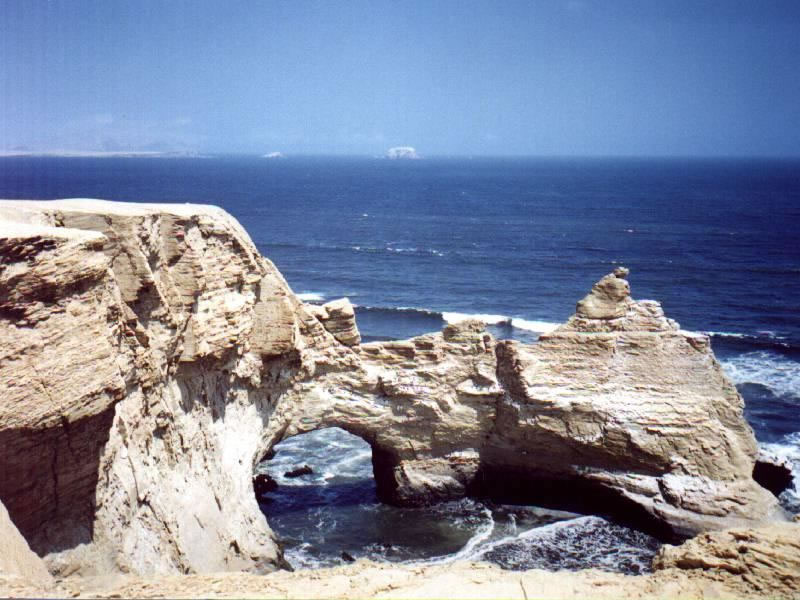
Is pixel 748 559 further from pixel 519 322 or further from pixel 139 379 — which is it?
pixel 519 322

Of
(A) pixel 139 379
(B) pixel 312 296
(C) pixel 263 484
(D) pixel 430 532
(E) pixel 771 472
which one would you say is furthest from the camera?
(B) pixel 312 296

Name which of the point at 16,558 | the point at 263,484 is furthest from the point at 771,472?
the point at 16,558

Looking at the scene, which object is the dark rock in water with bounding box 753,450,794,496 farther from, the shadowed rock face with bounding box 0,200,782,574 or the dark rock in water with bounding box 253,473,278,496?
the dark rock in water with bounding box 253,473,278,496

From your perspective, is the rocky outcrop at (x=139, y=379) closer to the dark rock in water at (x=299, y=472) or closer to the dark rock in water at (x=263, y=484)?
the dark rock in water at (x=263, y=484)

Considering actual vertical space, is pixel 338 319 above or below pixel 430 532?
above

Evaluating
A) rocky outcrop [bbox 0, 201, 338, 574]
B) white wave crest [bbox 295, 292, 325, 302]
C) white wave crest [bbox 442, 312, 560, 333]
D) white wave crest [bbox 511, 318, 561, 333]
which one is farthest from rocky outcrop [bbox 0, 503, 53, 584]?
white wave crest [bbox 295, 292, 325, 302]

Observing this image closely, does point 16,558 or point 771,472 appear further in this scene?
point 771,472

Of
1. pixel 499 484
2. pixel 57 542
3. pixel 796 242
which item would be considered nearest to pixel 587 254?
pixel 796 242
